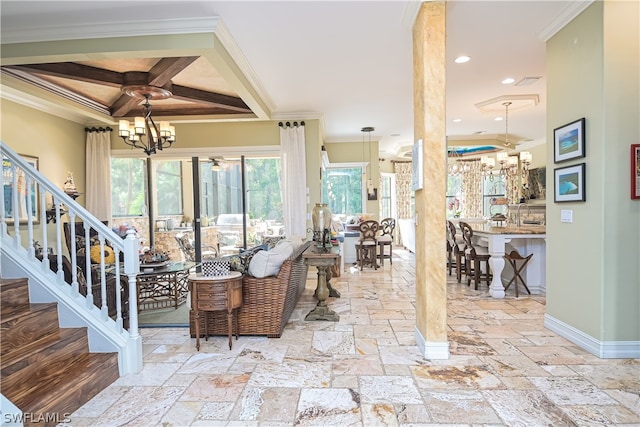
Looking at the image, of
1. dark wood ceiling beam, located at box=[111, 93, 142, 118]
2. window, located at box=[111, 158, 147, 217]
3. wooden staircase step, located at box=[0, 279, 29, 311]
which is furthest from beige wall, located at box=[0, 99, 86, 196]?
wooden staircase step, located at box=[0, 279, 29, 311]

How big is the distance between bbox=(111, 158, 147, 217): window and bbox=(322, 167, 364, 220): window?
4279 millimetres

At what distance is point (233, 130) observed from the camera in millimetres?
6465

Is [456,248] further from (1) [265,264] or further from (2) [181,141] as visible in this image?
(2) [181,141]

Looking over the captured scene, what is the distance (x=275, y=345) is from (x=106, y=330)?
136 centimetres

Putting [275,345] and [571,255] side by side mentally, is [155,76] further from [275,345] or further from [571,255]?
[571,255]

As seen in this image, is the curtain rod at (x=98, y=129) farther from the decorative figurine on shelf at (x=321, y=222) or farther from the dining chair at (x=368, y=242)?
the dining chair at (x=368, y=242)

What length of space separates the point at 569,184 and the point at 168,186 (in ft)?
22.0

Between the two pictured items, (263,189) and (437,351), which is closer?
(437,351)

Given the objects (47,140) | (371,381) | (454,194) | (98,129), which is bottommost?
(371,381)

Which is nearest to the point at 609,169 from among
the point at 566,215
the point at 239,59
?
the point at 566,215

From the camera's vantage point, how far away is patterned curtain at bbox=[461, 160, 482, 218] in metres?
10.8

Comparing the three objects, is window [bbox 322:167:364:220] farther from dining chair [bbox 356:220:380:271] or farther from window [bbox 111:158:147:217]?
window [bbox 111:158:147:217]

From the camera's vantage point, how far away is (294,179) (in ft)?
20.0

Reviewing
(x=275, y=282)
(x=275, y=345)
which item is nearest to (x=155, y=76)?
(x=275, y=282)
